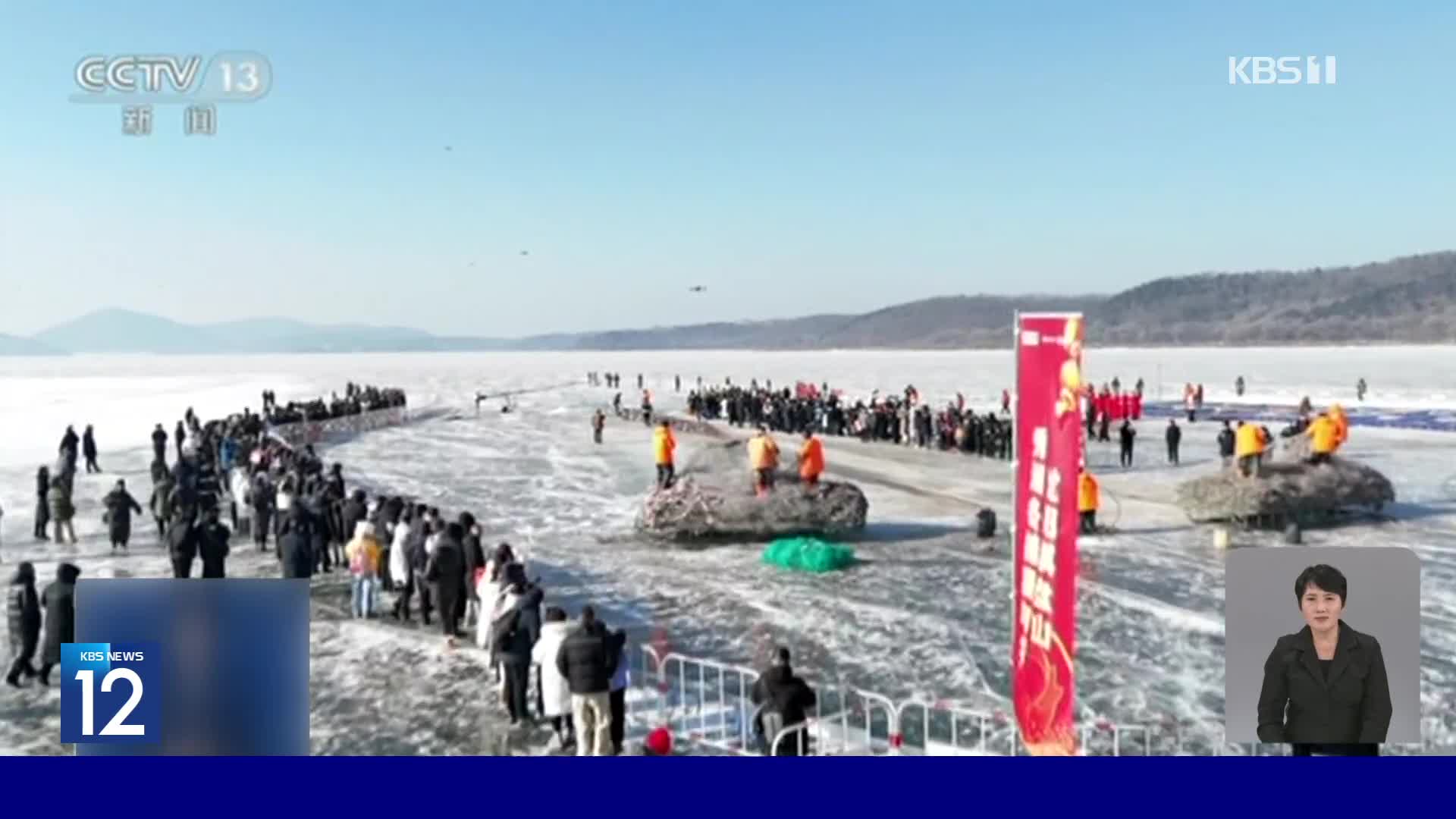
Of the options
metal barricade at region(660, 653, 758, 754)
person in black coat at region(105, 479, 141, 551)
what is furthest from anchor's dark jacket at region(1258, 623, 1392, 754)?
person in black coat at region(105, 479, 141, 551)

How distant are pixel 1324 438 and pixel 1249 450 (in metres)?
1.25

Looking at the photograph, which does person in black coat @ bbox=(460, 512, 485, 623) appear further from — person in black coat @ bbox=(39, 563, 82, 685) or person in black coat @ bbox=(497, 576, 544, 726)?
person in black coat @ bbox=(39, 563, 82, 685)

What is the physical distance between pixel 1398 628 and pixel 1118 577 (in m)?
4.58

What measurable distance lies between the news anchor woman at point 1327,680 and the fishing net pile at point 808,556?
5899mm

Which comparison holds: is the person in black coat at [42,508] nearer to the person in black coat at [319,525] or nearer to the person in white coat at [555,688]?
the person in black coat at [319,525]

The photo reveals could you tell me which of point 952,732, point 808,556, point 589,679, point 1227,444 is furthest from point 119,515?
point 1227,444

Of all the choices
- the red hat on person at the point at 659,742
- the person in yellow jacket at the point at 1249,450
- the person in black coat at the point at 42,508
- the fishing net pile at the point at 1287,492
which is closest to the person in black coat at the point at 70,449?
the person in black coat at the point at 42,508

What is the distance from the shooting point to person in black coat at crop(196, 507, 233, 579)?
9.73 metres

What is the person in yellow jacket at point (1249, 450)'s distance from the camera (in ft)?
40.8

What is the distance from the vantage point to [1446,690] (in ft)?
22.5

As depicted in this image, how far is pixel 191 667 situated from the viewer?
5664 mm

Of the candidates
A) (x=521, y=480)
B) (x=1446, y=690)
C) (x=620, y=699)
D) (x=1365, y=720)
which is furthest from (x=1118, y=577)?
(x=521, y=480)

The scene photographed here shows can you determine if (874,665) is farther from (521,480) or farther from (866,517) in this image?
(521,480)

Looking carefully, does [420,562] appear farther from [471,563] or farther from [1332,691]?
[1332,691]
